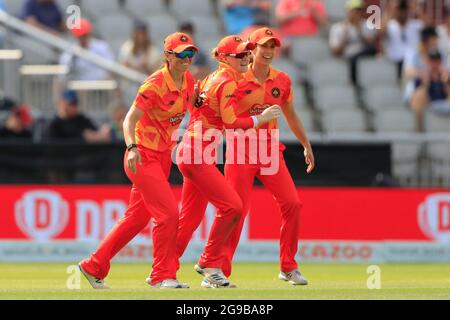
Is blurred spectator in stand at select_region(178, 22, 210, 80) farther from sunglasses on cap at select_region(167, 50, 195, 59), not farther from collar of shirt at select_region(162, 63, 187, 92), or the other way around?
sunglasses on cap at select_region(167, 50, 195, 59)

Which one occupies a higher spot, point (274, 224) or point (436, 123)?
point (436, 123)

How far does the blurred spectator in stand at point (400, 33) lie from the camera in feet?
72.2

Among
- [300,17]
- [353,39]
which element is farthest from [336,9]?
[353,39]

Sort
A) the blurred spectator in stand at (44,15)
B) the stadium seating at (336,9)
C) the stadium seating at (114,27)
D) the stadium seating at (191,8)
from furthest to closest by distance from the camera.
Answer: the stadium seating at (336,9) → the stadium seating at (191,8) → the stadium seating at (114,27) → the blurred spectator in stand at (44,15)

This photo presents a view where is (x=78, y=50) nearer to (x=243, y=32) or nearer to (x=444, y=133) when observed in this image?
(x=243, y=32)

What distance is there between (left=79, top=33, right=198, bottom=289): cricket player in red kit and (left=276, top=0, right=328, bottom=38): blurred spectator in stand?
8959mm

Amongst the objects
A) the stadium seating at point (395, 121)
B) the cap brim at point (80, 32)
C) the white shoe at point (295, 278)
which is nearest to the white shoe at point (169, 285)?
the white shoe at point (295, 278)

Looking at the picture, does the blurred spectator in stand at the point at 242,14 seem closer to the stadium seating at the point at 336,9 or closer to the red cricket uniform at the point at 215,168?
the stadium seating at the point at 336,9

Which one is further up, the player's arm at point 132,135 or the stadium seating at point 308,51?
the stadium seating at point 308,51

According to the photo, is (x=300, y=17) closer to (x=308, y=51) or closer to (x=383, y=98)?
(x=308, y=51)

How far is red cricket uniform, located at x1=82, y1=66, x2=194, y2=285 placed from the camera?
12750mm

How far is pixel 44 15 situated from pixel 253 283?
28.0 ft

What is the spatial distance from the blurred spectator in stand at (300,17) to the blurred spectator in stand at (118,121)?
346 cm

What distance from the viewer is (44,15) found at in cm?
2131
